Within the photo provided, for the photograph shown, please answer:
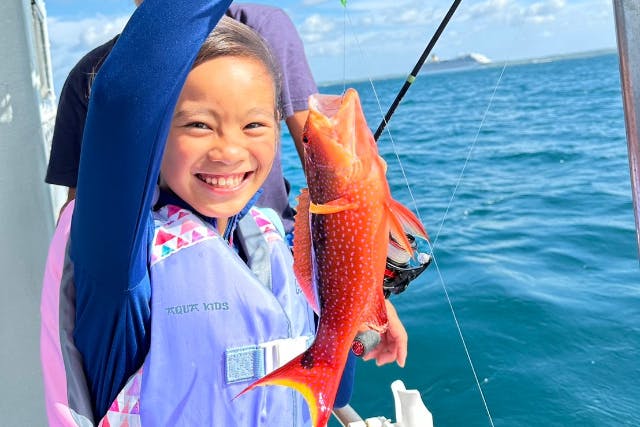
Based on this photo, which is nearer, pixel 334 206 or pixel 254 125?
pixel 334 206

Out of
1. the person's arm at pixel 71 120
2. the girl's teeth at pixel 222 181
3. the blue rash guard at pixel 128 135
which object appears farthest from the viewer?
the person's arm at pixel 71 120

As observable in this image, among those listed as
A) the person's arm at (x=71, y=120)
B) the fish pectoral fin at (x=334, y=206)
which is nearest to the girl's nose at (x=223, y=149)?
the fish pectoral fin at (x=334, y=206)

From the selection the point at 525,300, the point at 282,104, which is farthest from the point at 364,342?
the point at 525,300

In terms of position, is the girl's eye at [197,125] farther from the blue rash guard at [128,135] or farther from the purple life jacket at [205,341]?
the purple life jacket at [205,341]

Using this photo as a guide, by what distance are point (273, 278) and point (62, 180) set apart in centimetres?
106

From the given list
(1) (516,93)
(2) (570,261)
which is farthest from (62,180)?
(1) (516,93)

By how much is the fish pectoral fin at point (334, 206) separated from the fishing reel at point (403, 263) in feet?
0.65

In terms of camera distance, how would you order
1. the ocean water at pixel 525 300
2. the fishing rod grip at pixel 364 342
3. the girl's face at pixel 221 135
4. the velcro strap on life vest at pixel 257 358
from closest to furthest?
1. the girl's face at pixel 221 135
2. the velcro strap on life vest at pixel 257 358
3. the fishing rod grip at pixel 364 342
4. the ocean water at pixel 525 300

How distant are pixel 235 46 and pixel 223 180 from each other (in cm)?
35

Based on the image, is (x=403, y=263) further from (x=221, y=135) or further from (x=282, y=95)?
(x=282, y=95)

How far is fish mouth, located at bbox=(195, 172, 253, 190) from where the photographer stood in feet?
5.07

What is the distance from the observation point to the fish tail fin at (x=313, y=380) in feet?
4.41

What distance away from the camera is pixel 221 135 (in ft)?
4.83

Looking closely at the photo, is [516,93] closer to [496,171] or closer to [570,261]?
[496,171]
